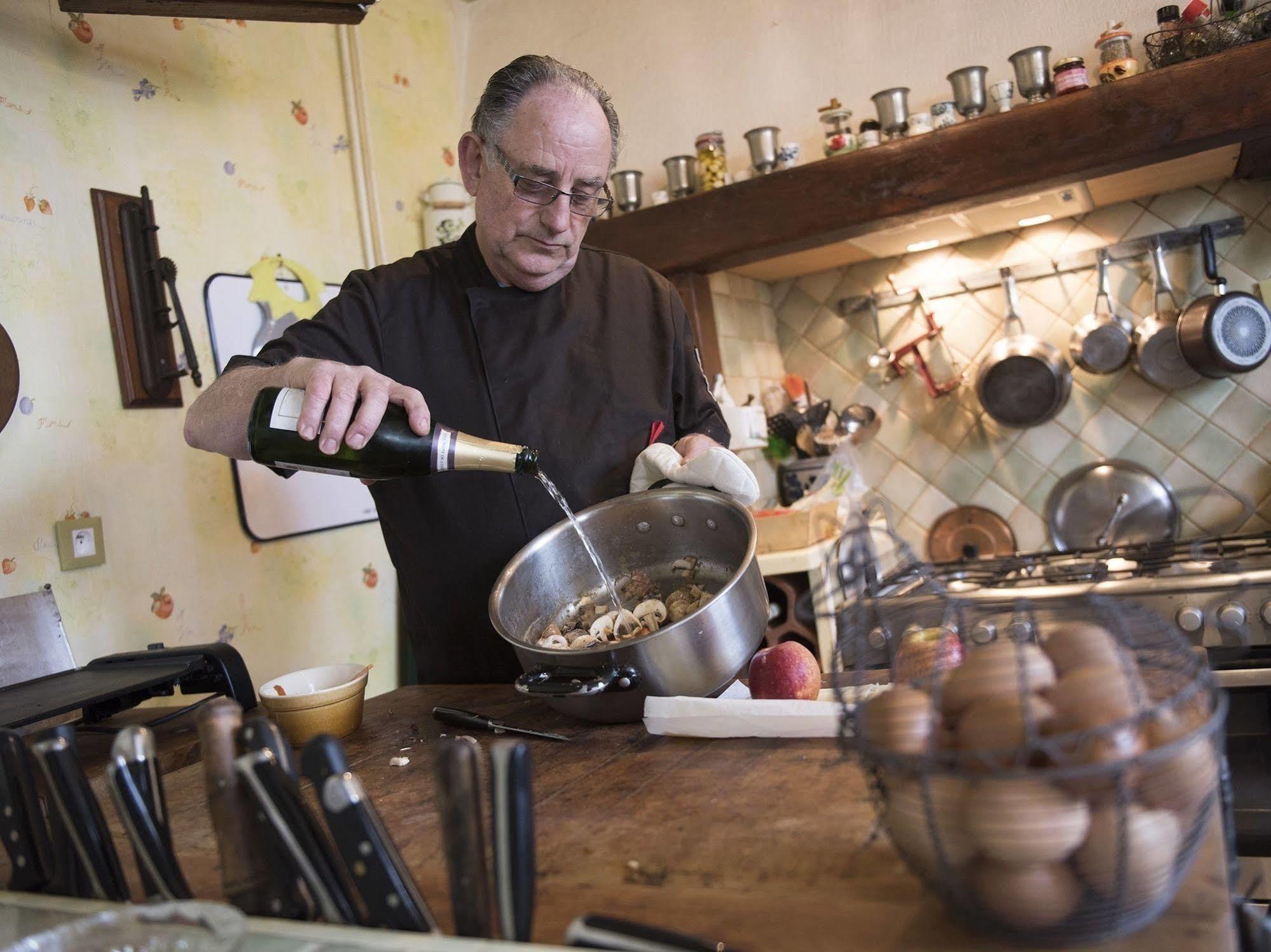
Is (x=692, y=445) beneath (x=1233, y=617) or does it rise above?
above

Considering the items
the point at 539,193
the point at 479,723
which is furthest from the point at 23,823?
the point at 539,193

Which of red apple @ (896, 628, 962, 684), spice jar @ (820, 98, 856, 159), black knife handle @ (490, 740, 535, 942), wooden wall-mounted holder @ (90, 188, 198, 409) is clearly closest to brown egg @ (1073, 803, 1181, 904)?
red apple @ (896, 628, 962, 684)

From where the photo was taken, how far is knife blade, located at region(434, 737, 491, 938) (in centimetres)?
56

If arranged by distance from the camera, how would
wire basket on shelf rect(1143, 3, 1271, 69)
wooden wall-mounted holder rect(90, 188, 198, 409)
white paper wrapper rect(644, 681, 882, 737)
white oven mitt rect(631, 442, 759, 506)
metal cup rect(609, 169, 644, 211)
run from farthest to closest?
metal cup rect(609, 169, 644, 211), wire basket on shelf rect(1143, 3, 1271, 69), wooden wall-mounted holder rect(90, 188, 198, 409), white oven mitt rect(631, 442, 759, 506), white paper wrapper rect(644, 681, 882, 737)

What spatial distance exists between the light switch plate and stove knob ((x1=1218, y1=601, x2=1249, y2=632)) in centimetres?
210

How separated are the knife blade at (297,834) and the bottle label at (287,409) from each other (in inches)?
22.0

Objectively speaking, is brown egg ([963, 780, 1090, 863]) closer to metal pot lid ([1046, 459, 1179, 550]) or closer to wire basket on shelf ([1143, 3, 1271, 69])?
wire basket on shelf ([1143, 3, 1271, 69])

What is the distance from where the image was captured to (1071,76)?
229cm

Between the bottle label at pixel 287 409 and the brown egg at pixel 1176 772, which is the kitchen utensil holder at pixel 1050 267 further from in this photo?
the brown egg at pixel 1176 772

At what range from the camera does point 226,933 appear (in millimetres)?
587

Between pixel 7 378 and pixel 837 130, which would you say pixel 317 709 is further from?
pixel 837 130

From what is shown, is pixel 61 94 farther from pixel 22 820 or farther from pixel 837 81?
pixel 837 81

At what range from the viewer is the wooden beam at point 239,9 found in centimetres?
179

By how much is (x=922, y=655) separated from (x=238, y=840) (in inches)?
21.5
